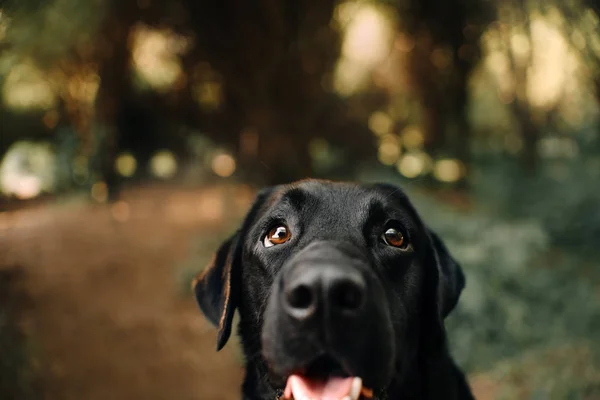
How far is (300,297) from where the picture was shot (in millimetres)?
1625

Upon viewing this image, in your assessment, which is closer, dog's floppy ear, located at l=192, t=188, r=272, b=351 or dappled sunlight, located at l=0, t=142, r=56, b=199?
dog's floppy ear, located at l=192, t=188, r=272, b=351

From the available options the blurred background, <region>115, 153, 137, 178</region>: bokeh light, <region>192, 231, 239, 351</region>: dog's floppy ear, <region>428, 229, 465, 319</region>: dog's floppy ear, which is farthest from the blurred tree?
<region>192, 231, 239, 351</region>: dog's floppy ear

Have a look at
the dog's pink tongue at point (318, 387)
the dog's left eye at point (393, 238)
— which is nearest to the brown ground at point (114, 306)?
the dog's left eye at point (393, 238)

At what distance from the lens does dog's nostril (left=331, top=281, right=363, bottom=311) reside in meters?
1.58

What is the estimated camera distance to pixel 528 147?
26.1 ft

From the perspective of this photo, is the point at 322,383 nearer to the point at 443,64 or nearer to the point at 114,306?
the point at 114,306

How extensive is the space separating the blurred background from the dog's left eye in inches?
97.1

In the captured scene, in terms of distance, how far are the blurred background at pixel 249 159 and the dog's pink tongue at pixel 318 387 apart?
2477 millimetres

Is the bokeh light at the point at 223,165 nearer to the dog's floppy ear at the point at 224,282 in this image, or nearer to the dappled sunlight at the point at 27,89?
the dappled sunlight at the point at 27,89

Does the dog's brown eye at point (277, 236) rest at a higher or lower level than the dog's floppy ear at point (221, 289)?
higher

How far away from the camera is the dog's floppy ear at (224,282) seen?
2.41 metres

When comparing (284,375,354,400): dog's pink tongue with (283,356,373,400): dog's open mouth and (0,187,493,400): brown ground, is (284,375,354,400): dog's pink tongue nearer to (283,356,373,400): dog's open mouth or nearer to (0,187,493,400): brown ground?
(283,356,373,400): dog's open mouth

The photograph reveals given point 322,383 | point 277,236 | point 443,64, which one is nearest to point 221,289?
point 277,236

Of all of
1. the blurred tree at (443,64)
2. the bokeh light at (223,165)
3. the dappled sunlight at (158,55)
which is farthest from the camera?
the blurred tree at (443,64)
